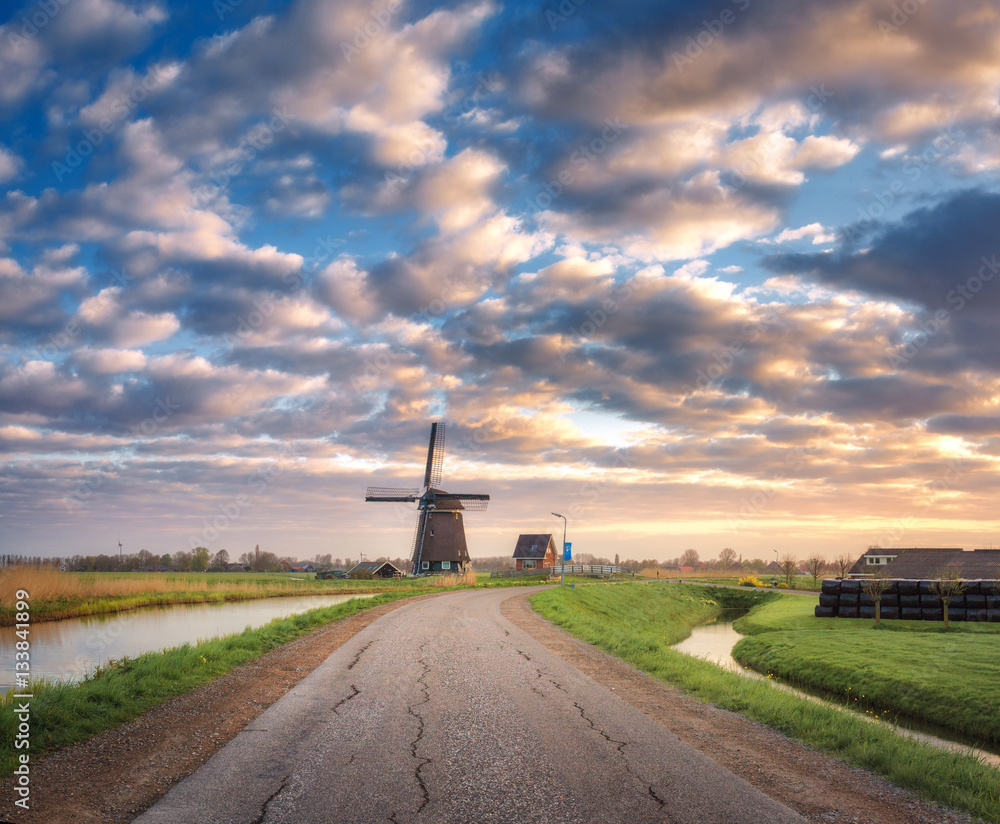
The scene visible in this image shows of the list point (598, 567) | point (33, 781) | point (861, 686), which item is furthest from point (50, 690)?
point (598, 567)

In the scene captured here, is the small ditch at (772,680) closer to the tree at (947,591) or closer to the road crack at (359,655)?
the tree at (947,591)

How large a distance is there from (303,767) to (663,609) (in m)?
49.4

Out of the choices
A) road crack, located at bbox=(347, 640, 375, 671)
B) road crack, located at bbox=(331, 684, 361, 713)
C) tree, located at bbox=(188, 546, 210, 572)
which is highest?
road crack, located at bbox=(331, 684, 361, 713)

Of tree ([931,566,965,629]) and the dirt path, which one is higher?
the dirt path

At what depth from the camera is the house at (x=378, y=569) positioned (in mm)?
88750

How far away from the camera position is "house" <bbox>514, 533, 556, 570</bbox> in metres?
94.8

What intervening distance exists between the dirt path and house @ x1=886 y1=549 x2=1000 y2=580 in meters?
49.2

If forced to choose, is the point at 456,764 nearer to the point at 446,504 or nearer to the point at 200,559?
the point at 446,504

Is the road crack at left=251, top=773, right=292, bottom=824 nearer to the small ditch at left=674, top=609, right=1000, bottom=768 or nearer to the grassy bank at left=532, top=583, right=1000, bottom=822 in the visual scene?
the grassy bank at left=532, top=583, right=1000, bottom=822

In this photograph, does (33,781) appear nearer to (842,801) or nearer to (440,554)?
(842,801)

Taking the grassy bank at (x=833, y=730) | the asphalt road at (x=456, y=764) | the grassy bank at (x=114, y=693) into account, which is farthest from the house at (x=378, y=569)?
the asphalt road at (x=456, y=764)

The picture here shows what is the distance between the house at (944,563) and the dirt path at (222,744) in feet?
161

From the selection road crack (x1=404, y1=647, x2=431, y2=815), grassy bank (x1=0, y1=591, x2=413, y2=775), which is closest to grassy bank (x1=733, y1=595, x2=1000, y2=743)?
road crack (x1=404, y1=647, x2=431, y2=815)

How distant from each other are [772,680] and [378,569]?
74355mm
